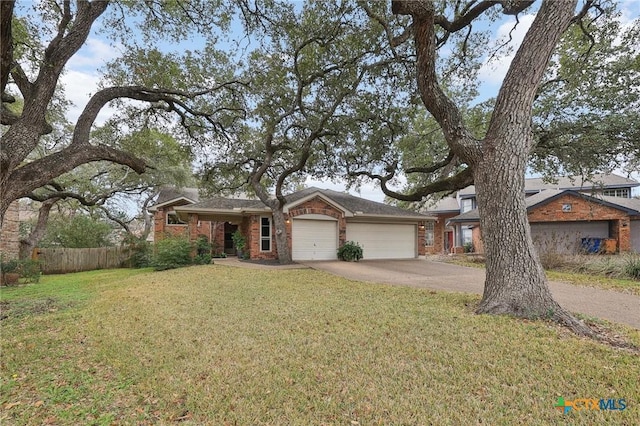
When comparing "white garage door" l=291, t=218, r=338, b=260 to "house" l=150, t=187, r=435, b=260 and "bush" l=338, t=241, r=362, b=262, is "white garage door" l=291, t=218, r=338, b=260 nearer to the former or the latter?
"house" l=150, t=187, r=435, b=260

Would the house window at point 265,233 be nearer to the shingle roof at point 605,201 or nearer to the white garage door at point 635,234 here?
the shingle roof at point 605,201

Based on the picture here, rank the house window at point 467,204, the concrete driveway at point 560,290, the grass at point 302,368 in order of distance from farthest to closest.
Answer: the house window at point 467,204
the concrete driveway at point 560,290
the grass at point 302,368

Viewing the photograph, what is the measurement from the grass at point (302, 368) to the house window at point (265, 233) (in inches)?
381

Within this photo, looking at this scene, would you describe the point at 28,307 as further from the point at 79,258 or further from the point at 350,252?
the point at 350,252

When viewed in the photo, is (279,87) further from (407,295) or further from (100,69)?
(407,295)

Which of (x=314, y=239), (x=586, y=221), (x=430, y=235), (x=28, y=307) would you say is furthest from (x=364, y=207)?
(x=28, y=307)

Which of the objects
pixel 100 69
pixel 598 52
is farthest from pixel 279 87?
pixel 598 52

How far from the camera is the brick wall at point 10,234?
12664mm

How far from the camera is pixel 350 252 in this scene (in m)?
15.2

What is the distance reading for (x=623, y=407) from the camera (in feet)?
8.36

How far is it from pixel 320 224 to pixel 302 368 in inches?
489

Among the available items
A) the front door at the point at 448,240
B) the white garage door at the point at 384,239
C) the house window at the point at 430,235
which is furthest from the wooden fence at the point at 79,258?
the front door at the point at 448,240

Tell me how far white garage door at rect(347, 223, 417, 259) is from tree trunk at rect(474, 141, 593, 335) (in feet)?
36.8

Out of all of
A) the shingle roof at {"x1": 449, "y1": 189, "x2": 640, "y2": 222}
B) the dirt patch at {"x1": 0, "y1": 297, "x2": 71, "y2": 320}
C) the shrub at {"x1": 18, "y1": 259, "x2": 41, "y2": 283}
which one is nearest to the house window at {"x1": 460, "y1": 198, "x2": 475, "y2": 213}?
the shingle roof at {"x1": 449, "y1": 189, "x2": 640, "y2": 222}
